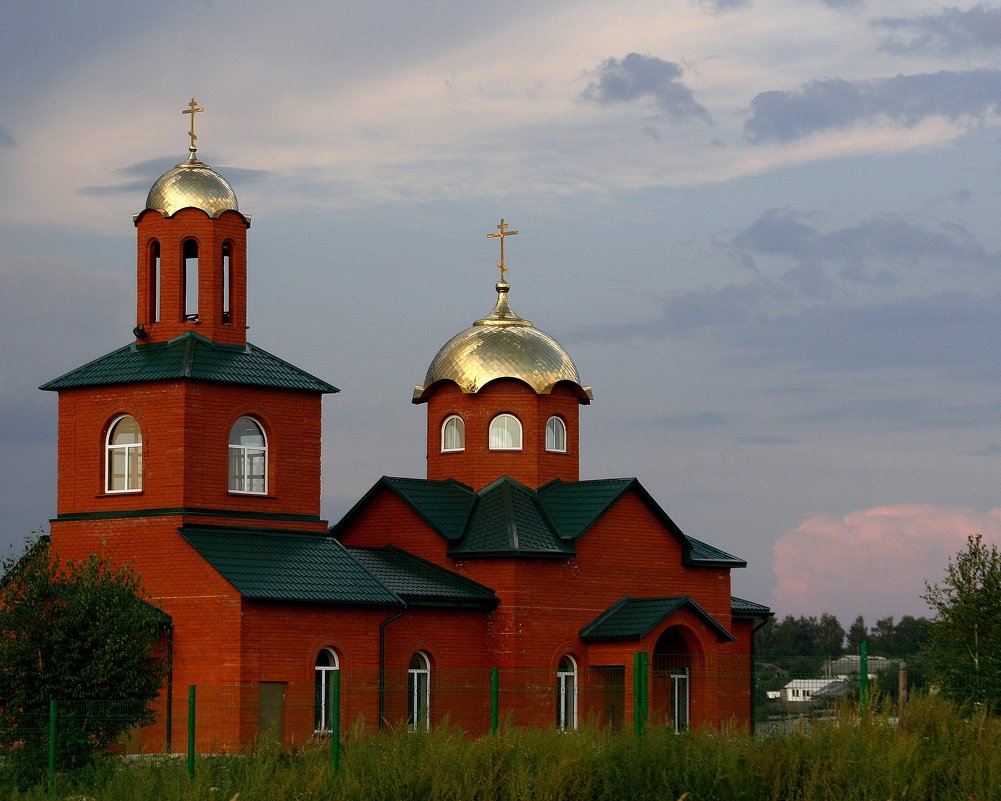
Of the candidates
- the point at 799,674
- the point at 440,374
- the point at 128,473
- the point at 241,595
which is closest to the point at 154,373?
the point at 128,473

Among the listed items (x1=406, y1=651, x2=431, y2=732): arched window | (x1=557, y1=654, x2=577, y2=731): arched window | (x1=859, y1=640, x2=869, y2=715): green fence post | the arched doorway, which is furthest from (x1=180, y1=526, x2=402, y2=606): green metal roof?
(x1=859, y1=640, x2=869, y2=715): green fence post

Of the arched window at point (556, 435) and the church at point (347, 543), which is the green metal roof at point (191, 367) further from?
the arched window at point (556, 435)

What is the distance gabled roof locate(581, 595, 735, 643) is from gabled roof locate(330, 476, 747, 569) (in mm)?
1387

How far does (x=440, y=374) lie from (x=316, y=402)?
4.68m

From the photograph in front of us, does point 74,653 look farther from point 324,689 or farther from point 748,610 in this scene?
point 748,610

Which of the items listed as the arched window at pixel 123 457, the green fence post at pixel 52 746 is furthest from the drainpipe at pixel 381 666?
the green fence post at pixel 52 746

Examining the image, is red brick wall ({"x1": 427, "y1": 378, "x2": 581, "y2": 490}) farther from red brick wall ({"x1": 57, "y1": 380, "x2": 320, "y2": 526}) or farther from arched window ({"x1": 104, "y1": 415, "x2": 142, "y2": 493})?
arched window ({"x1": 104, "y1": 415, "x2": 142, "y2": 493})

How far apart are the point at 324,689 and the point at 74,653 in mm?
4032

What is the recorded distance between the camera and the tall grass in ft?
60.3

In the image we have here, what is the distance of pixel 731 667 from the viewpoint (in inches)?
1355

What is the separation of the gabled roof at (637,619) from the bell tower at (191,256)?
7.79 metres

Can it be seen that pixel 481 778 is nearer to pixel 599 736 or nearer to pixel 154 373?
pixel 599 736

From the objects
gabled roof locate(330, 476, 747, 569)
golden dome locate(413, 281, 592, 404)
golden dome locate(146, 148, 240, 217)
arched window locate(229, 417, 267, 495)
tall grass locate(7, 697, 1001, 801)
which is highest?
golden dome locate(146, 148, 240, 217)

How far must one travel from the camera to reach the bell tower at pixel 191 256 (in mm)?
29859
